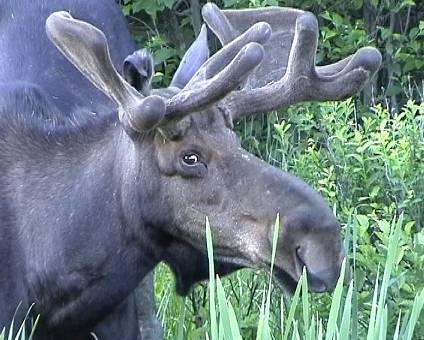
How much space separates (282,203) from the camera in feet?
13.7

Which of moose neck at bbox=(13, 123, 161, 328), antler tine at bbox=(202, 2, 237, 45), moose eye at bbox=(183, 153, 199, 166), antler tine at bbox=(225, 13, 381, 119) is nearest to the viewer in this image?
moose eye at bbox=(183, 153, 199, 166)

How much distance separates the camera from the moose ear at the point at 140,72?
14.5ft

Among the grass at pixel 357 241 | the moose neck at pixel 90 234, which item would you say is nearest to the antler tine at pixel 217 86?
the moose neck at pixel 90 234

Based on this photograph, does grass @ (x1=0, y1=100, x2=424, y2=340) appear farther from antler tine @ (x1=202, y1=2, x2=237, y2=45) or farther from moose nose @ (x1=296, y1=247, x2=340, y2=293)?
antler tine @ (x1=202, y1=2, x2=237, y2=45)

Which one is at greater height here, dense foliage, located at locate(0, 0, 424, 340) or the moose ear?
the moose ear

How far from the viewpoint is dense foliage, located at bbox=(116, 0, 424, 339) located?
15.8 feet

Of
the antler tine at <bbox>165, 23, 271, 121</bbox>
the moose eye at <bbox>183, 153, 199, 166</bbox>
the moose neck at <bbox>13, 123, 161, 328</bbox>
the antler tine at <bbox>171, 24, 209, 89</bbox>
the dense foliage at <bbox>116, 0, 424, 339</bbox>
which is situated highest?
the antler tine at <bbox>165, 23, 271, 121</bbox>

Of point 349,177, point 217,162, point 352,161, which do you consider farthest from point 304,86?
point 352,161

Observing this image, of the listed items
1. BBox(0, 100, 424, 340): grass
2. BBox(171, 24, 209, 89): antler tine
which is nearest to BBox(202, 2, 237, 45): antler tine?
BBox(171, 24, 209, 89): antler tine

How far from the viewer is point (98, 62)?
4277mm

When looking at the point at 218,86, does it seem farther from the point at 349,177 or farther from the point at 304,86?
the point at 349,177

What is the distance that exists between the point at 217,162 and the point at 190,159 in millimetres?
86

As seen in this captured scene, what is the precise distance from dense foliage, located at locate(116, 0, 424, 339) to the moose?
0.62 ft

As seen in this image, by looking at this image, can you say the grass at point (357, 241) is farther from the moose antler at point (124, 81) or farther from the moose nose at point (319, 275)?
the moose antler at point (124, 81)
